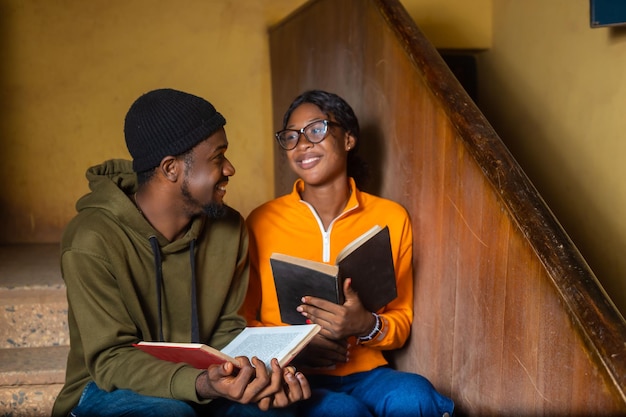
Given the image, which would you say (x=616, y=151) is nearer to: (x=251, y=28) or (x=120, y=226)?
(x=120, y=226)

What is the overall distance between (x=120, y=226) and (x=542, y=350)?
1.14 metres

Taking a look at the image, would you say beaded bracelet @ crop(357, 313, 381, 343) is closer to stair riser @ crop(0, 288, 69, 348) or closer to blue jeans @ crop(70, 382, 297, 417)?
blue jeans @ crop(70, 382, 297, 417)

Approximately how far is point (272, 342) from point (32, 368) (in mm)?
1089

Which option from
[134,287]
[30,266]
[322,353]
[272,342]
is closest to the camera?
[272,342]

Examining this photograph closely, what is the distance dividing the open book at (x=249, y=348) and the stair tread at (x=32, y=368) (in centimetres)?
86

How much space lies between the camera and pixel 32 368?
2562 mm

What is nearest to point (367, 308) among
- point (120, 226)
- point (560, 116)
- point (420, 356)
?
point (420, 356)

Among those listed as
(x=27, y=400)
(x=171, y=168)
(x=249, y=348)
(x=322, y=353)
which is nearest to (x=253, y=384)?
(x=249, y=348)

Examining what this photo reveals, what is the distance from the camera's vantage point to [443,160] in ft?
7.56

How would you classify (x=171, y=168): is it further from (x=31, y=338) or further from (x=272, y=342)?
(x=31, y=338)

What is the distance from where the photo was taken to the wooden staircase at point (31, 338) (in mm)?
2533

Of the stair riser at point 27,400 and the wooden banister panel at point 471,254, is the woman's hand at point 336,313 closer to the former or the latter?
the wooden banister panel at point 471,254

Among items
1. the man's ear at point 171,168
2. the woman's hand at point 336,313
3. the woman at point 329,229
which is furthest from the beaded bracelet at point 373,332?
the man's ear at point 171,168

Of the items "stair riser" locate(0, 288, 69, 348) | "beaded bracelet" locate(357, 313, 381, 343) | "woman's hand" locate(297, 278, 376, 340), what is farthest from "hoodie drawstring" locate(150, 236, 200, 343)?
"stair riser" locate(0, 288, 69, 348)
